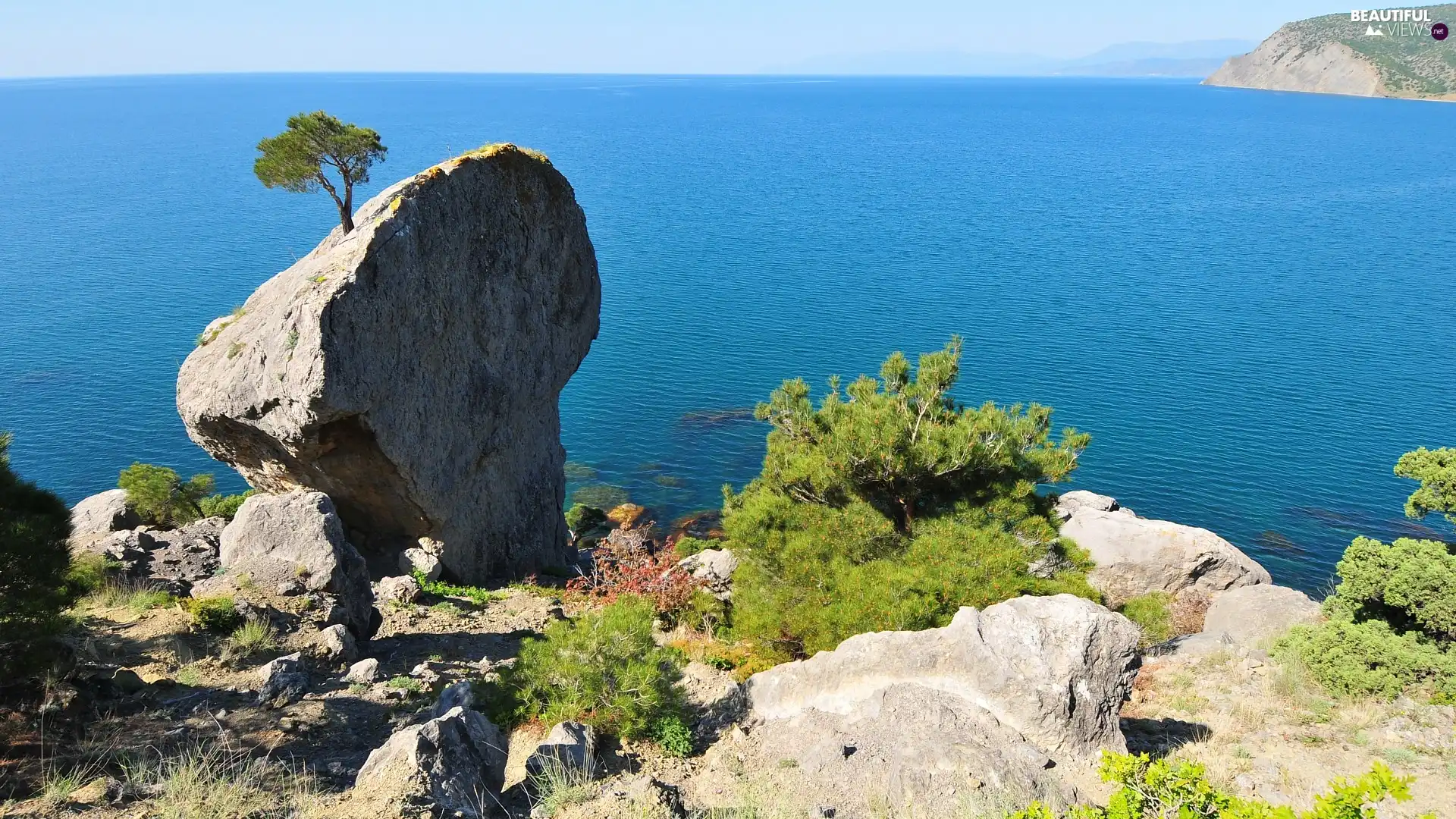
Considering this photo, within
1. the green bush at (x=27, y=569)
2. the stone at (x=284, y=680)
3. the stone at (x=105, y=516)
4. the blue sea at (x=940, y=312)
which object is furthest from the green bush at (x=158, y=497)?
the green bush at (x=27, y=569)

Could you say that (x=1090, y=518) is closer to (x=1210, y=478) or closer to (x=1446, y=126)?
(x=1210, y=478)

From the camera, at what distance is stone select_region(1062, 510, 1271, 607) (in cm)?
3145

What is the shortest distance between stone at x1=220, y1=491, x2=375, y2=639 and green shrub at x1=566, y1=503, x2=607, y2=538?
22.5m

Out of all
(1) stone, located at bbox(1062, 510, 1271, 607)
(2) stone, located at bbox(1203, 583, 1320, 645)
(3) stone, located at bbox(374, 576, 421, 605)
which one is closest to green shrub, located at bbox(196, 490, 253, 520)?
(3) stone, located at bbox(374, 576, 421, 605)

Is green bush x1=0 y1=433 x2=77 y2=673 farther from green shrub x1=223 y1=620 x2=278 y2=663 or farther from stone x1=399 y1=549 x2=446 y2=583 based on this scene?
stone x1=399 y1=549 x2=446 y2=583

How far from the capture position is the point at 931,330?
2675 inches

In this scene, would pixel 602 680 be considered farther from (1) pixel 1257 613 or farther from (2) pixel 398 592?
(1) pixel 1257 613

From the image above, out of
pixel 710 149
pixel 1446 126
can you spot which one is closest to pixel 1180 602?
pixel 710 149

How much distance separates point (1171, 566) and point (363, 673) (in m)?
26.3

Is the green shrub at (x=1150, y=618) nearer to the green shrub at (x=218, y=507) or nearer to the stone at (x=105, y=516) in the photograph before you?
the green shrub at (x=218, y=507)

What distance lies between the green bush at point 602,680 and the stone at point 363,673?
11.2 ft

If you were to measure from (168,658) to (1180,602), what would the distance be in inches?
1136

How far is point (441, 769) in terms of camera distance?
37.8 feet

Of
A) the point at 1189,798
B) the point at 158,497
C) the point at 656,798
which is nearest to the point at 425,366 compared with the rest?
the point at 158,497
